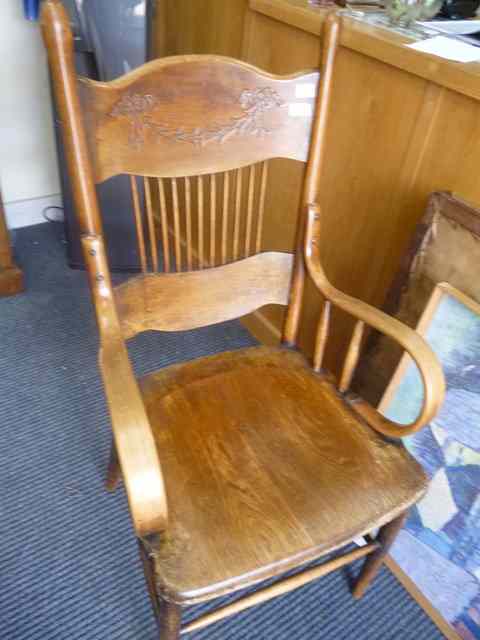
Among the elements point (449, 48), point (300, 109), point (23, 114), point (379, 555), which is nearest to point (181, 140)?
point (300, 109)

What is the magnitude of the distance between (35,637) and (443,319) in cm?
100

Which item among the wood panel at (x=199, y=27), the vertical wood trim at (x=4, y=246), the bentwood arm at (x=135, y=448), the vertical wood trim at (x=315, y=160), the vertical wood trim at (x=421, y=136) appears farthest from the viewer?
the vertical wood trim at (x=4, y=246)

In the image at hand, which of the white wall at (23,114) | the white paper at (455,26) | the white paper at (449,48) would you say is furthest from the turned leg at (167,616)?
the white wall at (23,114)

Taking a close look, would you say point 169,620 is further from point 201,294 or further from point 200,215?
point 200,215

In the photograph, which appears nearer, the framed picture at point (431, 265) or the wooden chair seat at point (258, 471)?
the wooden chair seat at point (258, 471)

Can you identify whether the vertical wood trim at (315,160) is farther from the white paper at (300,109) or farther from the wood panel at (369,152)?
the wood panel at (369,152)

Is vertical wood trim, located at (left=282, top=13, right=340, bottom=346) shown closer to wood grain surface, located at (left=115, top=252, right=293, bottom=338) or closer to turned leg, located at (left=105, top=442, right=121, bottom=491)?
wood grain surface, located at (left=115, top=252, right=293, bottom=338)

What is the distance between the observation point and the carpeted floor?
1.07 metres

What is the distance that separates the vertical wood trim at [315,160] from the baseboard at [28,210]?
1473mm

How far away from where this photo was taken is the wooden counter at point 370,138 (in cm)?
94

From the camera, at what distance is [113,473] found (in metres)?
1.20

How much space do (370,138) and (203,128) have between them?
0.44 m

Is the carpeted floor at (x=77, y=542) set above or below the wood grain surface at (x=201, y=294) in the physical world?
below

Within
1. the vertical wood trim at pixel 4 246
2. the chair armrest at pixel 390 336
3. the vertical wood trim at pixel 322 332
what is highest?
the chair armrest at pixel 390 336
